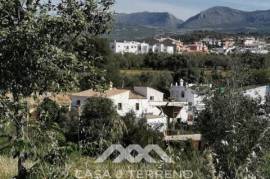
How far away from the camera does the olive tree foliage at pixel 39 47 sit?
151 inches

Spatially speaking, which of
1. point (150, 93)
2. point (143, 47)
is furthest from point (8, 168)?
point (143, 47)

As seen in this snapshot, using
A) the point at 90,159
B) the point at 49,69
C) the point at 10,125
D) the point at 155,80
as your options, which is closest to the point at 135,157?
the point at 90,159

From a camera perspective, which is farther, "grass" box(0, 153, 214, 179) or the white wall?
the white wall

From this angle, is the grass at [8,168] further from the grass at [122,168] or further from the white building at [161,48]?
the white building at [161,48]

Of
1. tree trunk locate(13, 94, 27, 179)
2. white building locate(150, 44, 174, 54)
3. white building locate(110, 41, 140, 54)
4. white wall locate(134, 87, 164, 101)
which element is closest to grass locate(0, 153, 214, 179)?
tree trunk locate(13, 94, 27, 179)

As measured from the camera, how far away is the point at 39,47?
152 inches

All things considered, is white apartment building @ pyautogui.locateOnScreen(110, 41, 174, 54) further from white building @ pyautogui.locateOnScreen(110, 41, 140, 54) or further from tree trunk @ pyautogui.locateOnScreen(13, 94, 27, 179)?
tree trunk @ pyautogui.locateOnScreen(13, 94, 27, 179)

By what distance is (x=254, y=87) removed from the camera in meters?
8.54

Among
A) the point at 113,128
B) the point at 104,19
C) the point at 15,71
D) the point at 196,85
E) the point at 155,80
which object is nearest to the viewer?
the point at 113,128

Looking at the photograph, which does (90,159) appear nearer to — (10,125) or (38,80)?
(38,80)

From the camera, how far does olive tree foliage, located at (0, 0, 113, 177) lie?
384 cm

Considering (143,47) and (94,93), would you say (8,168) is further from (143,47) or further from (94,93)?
(143,47)

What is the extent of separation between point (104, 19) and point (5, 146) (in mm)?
1764

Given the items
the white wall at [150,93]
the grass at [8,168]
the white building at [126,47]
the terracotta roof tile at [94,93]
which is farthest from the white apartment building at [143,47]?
the grass at [8,168]
